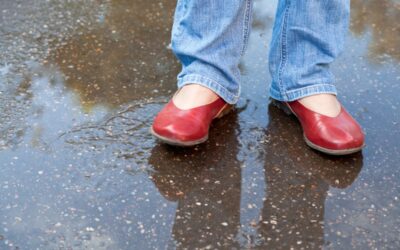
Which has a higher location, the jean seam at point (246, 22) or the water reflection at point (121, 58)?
the jean seam at point (246, 22)

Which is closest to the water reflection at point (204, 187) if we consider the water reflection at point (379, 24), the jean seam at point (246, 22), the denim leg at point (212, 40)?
the denim leg at point (212, 40)

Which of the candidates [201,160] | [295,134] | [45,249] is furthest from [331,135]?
[45,249]

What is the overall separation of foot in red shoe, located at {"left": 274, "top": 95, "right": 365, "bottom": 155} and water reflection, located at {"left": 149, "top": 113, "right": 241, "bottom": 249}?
24cm

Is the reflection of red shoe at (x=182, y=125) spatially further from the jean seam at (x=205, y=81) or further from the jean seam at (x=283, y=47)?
the jean seam at (x=283, y=47)

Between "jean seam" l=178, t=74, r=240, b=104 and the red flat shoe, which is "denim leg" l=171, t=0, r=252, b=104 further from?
the red flat shoe

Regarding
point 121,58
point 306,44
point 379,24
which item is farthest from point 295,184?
point 379,24

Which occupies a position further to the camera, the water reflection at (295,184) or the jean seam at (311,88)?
the jean seam at (311,88)

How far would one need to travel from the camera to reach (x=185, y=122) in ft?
6.07

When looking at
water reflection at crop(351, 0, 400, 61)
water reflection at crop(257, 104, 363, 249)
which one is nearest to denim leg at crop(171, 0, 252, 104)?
water reflection at crop(257, 104, 363, 249)

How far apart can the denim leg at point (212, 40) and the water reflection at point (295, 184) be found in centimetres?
23

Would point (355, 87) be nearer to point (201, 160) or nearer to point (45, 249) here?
point (201, 160)

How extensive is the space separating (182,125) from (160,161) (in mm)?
127

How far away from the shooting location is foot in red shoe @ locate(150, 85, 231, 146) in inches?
72.1

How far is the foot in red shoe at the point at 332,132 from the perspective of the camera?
184 cm
